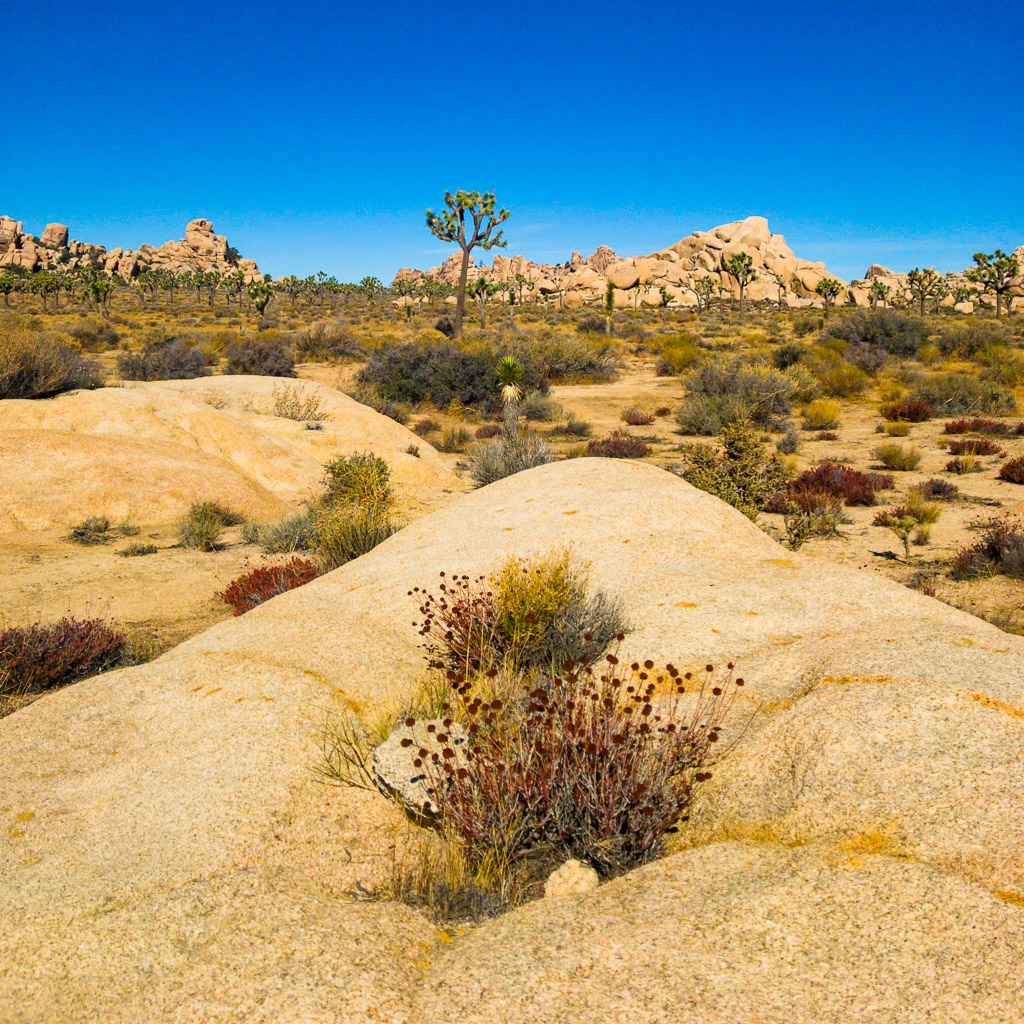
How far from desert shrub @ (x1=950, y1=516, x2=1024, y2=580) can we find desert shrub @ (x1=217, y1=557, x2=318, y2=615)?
7.41 meters

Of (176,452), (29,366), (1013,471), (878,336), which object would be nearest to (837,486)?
(1013,471)

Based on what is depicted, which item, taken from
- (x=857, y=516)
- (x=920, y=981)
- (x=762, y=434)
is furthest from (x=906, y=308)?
(x=920, y=981)

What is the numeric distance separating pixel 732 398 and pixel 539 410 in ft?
17.2

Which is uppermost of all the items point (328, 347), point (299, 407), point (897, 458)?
point (328, 347)

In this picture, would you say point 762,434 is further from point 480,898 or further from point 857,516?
point 480,898

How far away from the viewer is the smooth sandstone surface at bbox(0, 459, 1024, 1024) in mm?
2168

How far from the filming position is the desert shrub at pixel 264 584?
24.6ft

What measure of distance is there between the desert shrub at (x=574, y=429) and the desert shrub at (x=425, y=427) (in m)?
3.15

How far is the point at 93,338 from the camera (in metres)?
32.5

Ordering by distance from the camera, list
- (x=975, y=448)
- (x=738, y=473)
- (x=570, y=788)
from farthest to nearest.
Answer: (x=975, y=448), (x=738, y=473), (x=570, y=788)

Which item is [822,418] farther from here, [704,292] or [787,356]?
[704,292]

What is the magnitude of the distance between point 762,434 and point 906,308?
193ft

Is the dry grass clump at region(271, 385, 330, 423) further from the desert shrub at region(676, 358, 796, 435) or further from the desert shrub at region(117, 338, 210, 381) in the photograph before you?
the desert shrub at region(676, 358, 796, 435)

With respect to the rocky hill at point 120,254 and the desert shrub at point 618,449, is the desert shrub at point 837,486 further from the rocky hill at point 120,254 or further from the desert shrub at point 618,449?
the rocky hill at point 120,254
